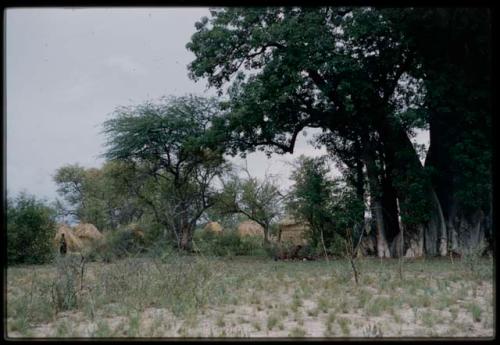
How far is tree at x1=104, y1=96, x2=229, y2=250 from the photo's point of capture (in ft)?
62.4

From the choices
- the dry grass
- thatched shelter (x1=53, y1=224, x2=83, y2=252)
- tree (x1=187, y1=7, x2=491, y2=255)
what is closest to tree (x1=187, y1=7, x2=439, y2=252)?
tree (x1=187, y1=7, x2=491, y2=255)

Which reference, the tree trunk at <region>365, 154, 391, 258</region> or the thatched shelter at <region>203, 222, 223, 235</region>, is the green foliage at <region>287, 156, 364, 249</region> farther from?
the thatched shelter at <region>203, 222, 223, 235</region>

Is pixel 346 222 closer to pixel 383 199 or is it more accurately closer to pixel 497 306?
pixel 383 199

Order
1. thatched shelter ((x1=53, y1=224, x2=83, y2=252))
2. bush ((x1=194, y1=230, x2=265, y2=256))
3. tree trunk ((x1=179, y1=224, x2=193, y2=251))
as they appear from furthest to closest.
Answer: thatched shelter ((x1=53, y1=224, x2=83, y2=252)) < tree trunk ((x1=179, y1=224, x2=193, y2=251)) < bush ((x1=194, y1=230, x2=265, y2=256))

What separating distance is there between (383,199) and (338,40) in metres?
4.76

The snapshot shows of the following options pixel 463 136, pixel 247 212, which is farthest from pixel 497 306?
pixel 247 212

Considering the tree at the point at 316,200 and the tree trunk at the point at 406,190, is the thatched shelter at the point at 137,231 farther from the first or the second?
the tree trunk at the point at 406,190

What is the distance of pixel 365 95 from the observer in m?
13.7

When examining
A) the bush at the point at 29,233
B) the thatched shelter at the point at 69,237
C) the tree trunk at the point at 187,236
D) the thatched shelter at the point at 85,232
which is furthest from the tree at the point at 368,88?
the thatched shelter at the point at 85,232

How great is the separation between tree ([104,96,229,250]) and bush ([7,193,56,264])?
3.92 m

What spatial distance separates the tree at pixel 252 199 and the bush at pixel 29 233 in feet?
22.6

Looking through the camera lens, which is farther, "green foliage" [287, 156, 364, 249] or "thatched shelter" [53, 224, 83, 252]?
"thatched shelter" [53, 224, 83, 252]

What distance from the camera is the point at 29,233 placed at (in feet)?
49.0

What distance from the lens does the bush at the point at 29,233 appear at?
1460 cm
